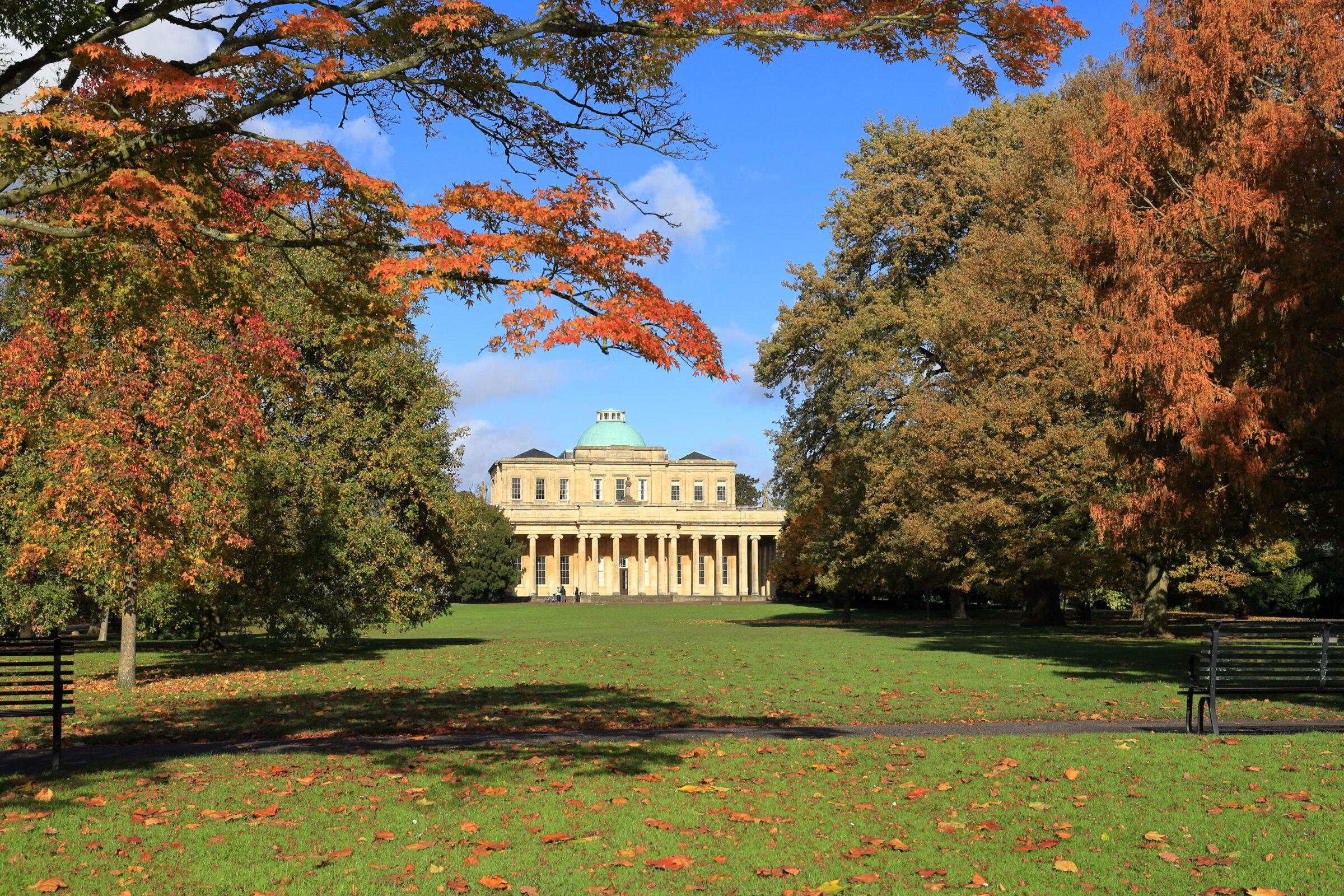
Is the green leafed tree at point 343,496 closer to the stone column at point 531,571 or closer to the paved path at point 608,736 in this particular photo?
the paved path at point 608,736

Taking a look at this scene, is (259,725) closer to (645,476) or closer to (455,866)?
(455,866)

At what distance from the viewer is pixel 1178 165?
20359mm

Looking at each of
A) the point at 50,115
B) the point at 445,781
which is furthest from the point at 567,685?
the point at 50,115

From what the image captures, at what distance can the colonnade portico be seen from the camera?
11138 centimetres

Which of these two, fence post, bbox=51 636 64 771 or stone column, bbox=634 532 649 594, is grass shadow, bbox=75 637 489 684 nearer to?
fence post, bbox=51 636 64 771

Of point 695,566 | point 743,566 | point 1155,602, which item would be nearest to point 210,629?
point 1155,602

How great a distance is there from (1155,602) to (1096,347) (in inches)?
685

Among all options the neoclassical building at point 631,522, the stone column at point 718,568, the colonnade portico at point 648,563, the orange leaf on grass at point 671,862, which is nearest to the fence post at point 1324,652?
the orange leaf on grass at point 671,862

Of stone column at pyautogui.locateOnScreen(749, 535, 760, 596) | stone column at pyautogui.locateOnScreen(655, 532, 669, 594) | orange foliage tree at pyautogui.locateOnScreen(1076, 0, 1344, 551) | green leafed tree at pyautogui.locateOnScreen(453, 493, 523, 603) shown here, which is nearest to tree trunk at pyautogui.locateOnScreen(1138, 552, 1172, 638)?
orange foliage tree at pyautogui.locateOnScreen(1076, 0, 1344, 551)

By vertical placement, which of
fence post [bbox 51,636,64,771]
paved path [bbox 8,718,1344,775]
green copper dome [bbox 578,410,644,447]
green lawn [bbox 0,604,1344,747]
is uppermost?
green copper dome [bbox 578,410,644,447]

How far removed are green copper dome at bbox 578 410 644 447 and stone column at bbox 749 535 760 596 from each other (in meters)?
16.3

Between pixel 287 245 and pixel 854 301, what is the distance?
126 ft

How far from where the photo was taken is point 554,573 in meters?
112

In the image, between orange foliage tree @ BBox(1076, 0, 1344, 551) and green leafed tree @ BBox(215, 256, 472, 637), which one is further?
green leafed tree @ BBox(215, 256, 472, 637)
